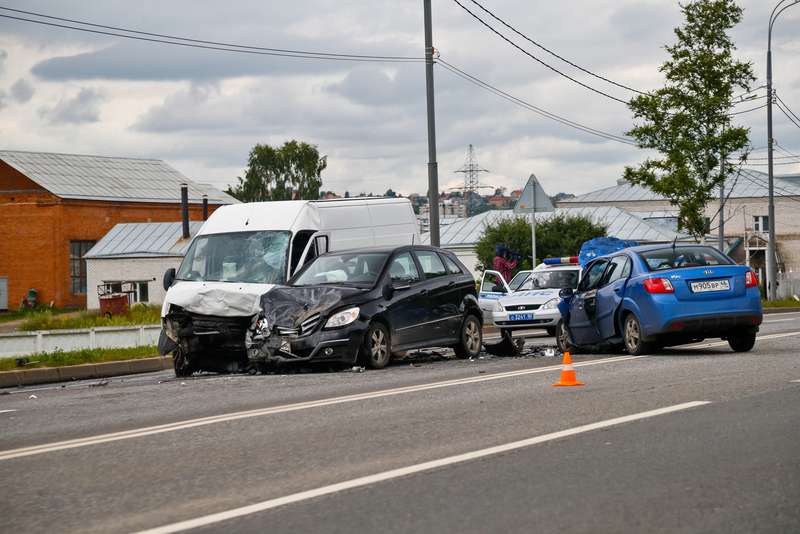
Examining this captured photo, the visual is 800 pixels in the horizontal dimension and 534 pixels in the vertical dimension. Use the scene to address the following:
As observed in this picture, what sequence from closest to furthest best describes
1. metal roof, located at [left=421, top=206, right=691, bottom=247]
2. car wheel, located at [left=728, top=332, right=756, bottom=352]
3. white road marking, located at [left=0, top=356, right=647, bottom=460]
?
white road marking, located at [left=0, top=356, right=647, bottom=460], car wheel, located at [left=728, top=332, right=756, bottom=352], metal roof, located at [left=421, top=206, right=691, bottom=247]

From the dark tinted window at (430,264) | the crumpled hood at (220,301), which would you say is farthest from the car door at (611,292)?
the crumpled hood at (220,301)

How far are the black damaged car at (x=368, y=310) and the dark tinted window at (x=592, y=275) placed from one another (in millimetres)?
1599

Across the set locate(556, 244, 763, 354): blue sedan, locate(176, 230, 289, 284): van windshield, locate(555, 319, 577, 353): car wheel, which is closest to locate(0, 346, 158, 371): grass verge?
locate(176, 230, 289, 284): van windshield

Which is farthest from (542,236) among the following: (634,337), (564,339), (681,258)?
(634,337)

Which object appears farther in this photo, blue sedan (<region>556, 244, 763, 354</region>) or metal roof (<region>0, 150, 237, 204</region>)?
metal roof (<region>0, 150, 237, 204</region>)

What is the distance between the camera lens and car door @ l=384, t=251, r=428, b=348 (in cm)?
1571

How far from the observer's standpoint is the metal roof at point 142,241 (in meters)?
70.4

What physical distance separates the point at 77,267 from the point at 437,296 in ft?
201

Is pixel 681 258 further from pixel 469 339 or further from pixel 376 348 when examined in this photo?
pixel 376 348

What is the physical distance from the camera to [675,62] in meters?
38.3

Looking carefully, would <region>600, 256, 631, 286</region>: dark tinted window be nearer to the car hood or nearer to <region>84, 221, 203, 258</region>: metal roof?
the car hood

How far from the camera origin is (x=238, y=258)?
17.5 m

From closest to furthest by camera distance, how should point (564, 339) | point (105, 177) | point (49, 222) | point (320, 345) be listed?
point (320, 345) → point (564, 339) → point (49, 222) → point (105, 177)

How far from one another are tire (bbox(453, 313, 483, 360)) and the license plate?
145 inches
